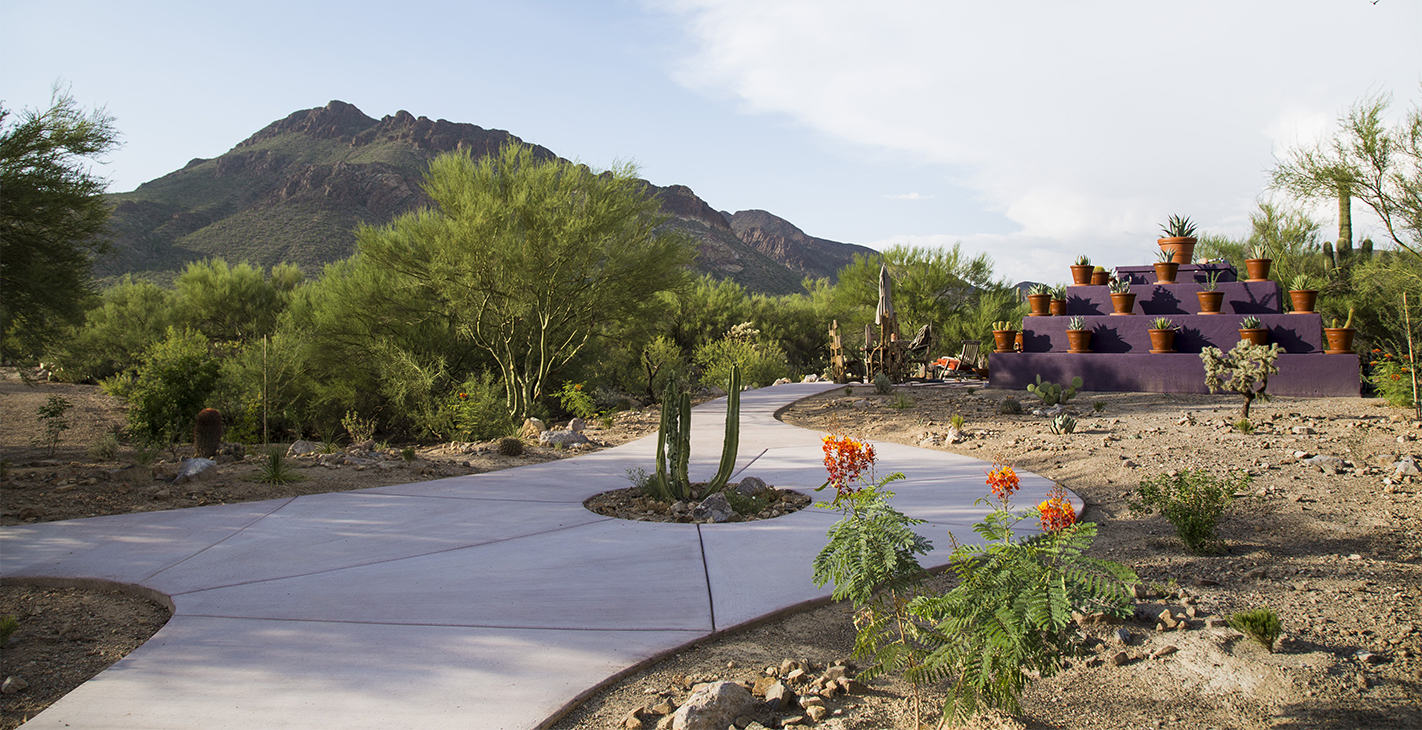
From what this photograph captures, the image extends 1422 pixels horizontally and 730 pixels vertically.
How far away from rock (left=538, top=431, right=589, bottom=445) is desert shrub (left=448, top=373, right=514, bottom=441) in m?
1.68

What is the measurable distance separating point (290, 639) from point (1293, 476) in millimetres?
7702

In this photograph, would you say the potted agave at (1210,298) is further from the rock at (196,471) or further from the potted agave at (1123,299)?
the rock at (196,471)

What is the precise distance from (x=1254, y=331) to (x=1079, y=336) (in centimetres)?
277

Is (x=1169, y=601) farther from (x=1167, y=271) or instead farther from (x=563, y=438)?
(x=1167, y=271)

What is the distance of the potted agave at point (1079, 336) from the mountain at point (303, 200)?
44.0ft

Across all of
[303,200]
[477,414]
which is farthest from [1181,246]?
[303,200]

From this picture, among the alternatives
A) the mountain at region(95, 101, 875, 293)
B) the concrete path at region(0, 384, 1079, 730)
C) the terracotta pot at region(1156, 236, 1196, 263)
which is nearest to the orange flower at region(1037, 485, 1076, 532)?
the concrete path at region(0, 384, 1079, 730)

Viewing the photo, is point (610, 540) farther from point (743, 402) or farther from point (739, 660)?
point (743, 402)

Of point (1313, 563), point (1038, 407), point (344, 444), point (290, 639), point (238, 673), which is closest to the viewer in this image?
point (238, 673)

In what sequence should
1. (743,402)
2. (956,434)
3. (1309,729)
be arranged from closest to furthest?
(1309,729) → (956,434) → (743,402)

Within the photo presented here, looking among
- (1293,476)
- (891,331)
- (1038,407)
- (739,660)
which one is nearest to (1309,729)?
(739,660)

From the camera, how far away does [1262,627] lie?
329 centimetres

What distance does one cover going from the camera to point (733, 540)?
5512 millimetres

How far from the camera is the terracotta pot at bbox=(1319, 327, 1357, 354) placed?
12.7m
